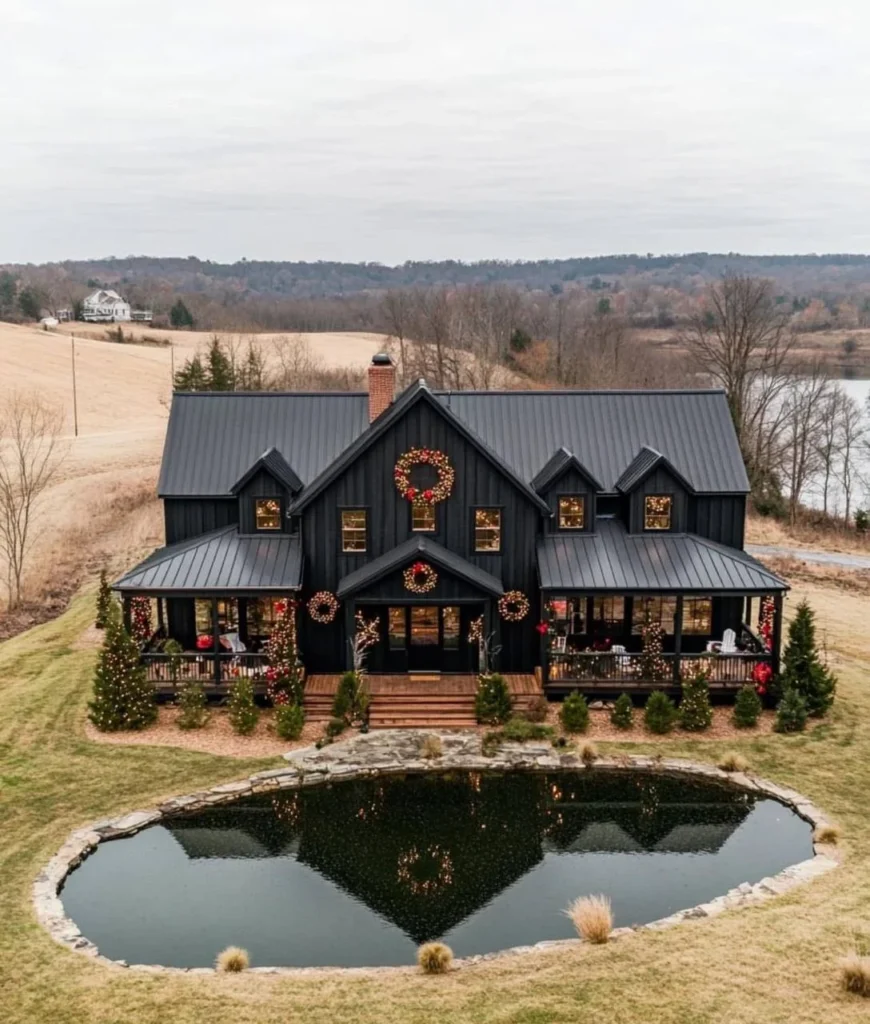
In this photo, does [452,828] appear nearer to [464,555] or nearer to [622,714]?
[622,714]

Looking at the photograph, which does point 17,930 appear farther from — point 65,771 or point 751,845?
point 751,845

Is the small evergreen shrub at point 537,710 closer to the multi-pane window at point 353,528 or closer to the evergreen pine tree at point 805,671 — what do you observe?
the evergreen pine tree at point 805,671

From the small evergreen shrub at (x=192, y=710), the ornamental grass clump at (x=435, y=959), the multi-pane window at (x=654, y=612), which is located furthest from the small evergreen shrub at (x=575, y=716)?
the ornamental grass clump at (x=435, y=959)

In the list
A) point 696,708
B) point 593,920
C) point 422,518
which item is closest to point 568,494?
point 422,518

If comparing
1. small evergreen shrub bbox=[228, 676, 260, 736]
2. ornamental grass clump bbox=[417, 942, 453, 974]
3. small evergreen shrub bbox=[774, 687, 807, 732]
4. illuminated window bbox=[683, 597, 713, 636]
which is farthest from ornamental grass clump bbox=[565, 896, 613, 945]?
illuminated window bbox=[683, 597, 713, 636]

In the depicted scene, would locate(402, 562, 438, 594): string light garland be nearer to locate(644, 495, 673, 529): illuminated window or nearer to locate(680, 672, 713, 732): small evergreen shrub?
locate(644, 495, 673, 529): illuminated window

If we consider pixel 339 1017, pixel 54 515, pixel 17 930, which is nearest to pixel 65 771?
pixel 17 930
